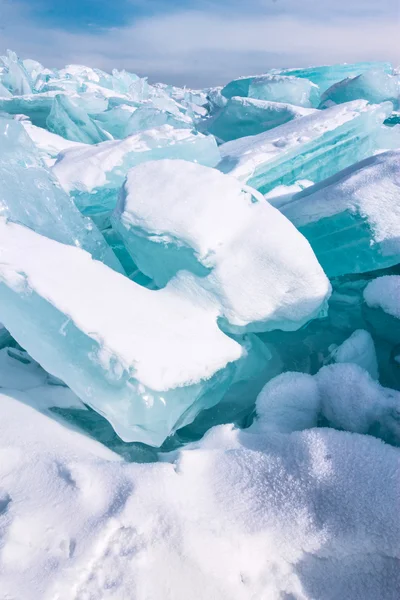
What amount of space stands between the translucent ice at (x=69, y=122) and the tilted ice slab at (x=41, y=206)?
2433mm

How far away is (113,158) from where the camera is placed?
3.05 m

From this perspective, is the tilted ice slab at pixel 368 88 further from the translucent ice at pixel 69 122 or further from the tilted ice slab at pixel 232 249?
the tilted ice slab at pixel 232 249

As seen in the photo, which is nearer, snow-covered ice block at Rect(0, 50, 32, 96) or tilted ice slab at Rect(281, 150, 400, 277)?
tilted ice slab at Rect(281, 150, 400, 277)

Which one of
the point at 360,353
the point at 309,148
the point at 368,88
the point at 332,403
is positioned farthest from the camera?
the point at 368,88

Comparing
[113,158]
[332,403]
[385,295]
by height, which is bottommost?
[332,403]

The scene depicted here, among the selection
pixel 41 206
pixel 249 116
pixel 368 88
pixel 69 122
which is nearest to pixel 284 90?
pixel 368 88

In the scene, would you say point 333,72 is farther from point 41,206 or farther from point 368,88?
point 41,206

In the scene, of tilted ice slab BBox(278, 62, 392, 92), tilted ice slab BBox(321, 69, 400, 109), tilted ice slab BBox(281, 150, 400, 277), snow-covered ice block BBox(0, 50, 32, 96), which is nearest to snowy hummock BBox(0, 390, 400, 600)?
tilted ice slab BBox(281, 150, 400, 277)

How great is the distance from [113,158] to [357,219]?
1.72 metres

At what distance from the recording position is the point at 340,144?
137 inches

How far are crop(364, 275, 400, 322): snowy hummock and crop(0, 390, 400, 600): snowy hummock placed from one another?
66 cm

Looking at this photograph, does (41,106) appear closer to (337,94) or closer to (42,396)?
(337,94)

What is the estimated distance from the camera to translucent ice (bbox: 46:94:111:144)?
14.7 ft

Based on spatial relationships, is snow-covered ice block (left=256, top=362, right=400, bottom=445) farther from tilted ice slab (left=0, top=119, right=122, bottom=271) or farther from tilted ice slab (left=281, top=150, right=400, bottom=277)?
tilted ice slab (left=0, top=119, right=122, bottom=271)
